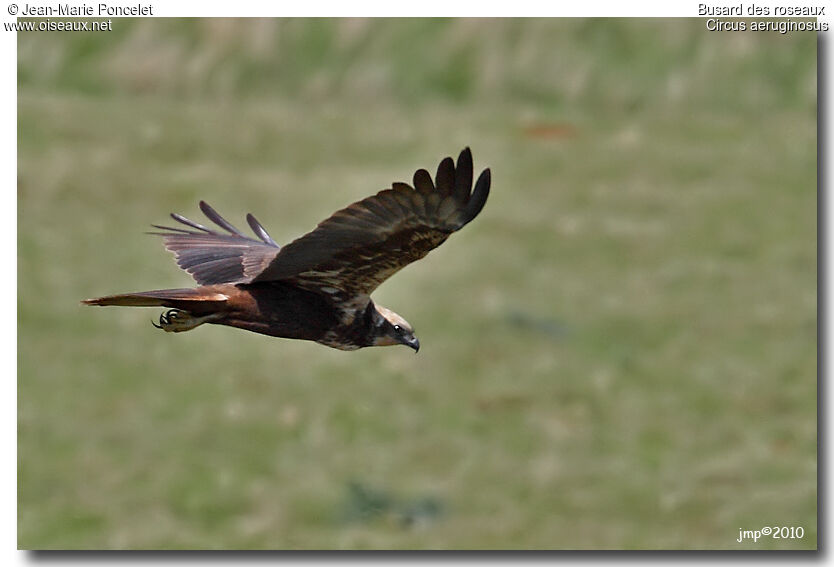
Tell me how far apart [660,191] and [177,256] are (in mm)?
22681

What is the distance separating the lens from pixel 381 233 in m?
6.86

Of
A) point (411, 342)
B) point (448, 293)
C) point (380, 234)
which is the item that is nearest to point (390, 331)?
point (411, 342)

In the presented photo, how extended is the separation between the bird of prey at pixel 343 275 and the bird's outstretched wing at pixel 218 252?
0.07 metres

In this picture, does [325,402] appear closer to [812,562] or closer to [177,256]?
[812,562]

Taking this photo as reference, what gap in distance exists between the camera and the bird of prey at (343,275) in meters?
6.66

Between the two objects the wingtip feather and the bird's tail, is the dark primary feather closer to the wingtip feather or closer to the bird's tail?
the wingtip feather

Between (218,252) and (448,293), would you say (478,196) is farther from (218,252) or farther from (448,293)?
(448,293)

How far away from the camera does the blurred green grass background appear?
23.3 m

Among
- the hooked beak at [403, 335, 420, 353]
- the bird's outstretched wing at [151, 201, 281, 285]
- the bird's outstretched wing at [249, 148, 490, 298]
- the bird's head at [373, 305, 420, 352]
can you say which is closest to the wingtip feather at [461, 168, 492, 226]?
the bird's outstretched wing at [249, 148, 490, 298]

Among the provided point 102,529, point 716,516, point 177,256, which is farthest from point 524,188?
point 177,256

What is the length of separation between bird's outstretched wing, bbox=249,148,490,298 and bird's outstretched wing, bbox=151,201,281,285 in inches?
20.6

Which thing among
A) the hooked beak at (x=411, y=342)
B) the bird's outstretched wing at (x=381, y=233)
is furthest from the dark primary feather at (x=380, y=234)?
the hooked beak at (x=411, y=342)

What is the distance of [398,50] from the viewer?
28.1 metres

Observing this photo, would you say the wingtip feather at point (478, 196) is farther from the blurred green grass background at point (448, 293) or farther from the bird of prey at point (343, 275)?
the blurred green grass background at point (448, 293)
